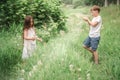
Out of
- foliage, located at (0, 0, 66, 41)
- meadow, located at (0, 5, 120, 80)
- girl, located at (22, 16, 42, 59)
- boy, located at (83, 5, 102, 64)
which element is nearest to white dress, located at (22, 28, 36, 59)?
girl, located at (22, 16, 42, 59)

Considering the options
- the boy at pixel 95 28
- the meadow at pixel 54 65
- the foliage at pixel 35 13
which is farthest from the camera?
the foliage at pixel 35 13

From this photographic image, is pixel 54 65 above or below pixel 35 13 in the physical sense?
above

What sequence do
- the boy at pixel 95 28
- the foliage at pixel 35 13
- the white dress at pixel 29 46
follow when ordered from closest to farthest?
the boy at pixel 95 28, the white dress at pixel 29 46, the foliage at pixel 35 13

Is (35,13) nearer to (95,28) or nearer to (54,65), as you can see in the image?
(95,28)

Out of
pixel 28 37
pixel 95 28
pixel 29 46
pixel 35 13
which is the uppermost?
pixel 95 28

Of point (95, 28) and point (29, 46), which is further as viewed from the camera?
point (29, 46)

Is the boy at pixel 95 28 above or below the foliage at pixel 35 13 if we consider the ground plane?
above

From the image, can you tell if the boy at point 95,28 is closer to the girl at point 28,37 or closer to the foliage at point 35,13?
the girl at point 28,37

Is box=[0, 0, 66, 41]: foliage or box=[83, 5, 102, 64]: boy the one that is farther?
box=[0, 0, 66, 41]: foliage

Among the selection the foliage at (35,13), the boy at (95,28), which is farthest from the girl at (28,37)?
the foliage at (35,13)

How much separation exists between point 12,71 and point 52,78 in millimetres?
1392

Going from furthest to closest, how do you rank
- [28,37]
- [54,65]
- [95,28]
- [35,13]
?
[35,13]
[28,37]
[95,28]
[54,65]

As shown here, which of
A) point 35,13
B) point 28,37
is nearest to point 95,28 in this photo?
point 28,37

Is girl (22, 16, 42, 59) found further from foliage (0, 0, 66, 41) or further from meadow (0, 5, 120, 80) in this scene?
foliage (0, 0, 66, 41)
